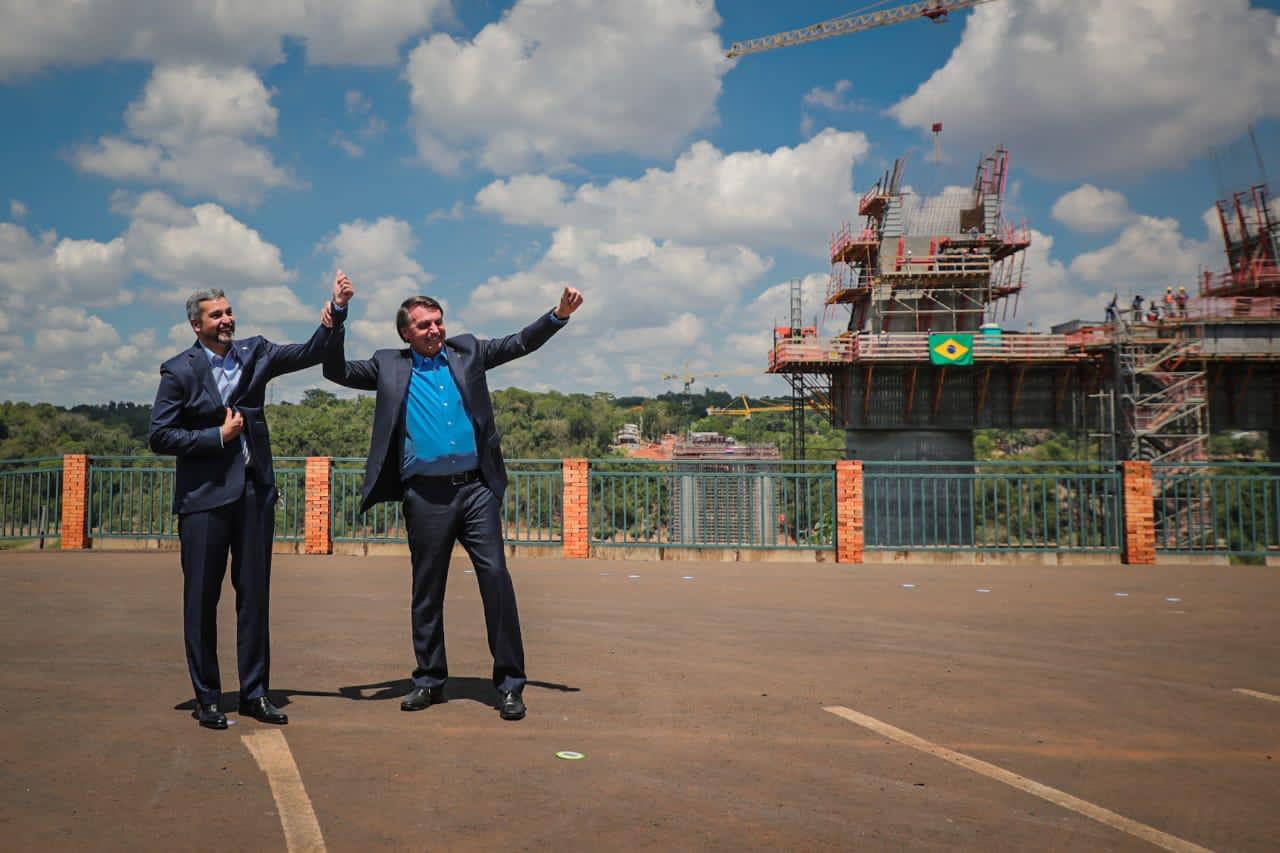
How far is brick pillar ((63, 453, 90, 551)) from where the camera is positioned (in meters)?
14.8

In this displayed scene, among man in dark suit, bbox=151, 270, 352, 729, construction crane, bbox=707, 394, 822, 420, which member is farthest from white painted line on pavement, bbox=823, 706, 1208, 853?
construction crane, bbox=707, 394, 822, 420

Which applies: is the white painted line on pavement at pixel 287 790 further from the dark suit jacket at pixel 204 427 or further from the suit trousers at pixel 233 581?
the dark suit jacket at pixel 204 427

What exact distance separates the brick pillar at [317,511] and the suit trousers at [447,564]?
11.0 m

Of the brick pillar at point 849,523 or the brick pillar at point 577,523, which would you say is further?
the brick pillar at point 577,523

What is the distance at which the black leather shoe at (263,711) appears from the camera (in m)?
4.08

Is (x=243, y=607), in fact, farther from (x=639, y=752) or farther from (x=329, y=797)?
(x=639, y=752)

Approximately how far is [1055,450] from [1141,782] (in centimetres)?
10011

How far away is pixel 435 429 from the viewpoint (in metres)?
4.41

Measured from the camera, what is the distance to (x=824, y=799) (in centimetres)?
316

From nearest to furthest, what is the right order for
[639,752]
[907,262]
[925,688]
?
1. [639,752]
2. [925,688]
3. [907,262]

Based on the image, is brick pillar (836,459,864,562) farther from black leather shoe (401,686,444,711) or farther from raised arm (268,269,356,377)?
raised arm (268,269,356,377)

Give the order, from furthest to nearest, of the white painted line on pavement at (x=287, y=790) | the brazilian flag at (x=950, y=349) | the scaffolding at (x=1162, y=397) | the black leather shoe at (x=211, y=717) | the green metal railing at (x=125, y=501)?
the brazilian flag at (x=950, y=349)
the scaffolding at (x=1162, y=397)
the green metal railing at (x=125, y=501)
the black leather shoe at (x=211, y=717)
the white painted line on pavement at (x=287, y=790)

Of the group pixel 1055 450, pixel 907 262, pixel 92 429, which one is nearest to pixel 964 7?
pixel 1055 450

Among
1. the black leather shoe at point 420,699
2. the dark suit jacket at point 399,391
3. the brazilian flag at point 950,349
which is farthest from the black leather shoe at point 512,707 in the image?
the brazilian flag at point 950,349
